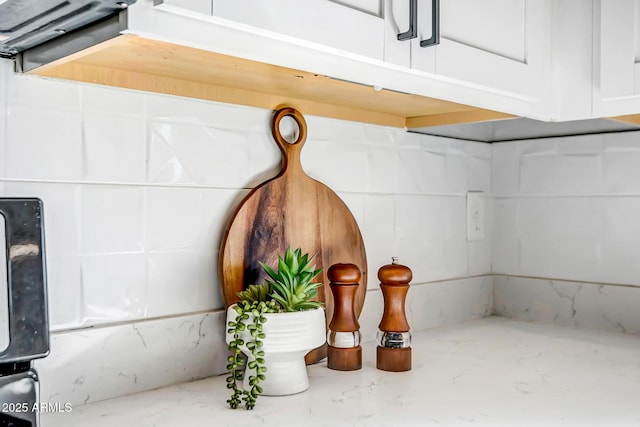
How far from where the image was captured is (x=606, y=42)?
1.33 metres

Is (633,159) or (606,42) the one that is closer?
(606,42)

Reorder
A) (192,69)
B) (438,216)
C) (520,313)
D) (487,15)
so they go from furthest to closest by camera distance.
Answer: (520,313), (438,216), (487,15), (192,69)

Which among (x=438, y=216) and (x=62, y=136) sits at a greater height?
(x=62, y=136)

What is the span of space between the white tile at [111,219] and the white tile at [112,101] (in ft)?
0.43

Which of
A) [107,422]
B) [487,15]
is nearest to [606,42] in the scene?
[487,15]

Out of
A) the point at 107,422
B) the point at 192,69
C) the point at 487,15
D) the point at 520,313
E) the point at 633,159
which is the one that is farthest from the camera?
the point at 520,313

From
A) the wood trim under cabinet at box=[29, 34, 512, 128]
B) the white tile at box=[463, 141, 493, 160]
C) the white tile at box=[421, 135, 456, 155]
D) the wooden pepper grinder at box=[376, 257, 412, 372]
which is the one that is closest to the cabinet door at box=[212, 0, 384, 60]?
the wood trim under cabinet at box=[29, 34, 512, 128]

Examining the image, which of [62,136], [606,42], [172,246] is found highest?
[606,42]

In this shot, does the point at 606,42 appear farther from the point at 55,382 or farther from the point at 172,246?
the point at 55,382

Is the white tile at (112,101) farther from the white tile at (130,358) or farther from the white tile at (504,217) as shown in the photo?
the white tile at (504,217)

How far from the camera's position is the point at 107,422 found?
961mm

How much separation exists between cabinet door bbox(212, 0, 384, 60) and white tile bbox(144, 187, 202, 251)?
0.42 m

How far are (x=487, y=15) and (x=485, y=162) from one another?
2.50 ft

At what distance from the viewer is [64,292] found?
3.38 feet
